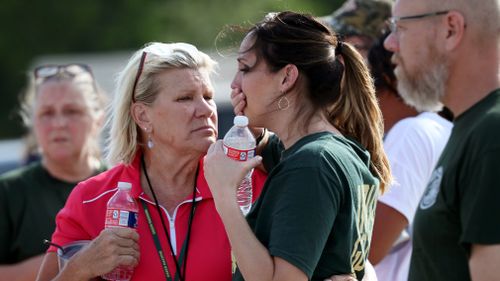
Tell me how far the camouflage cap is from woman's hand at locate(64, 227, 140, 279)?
6.23 ft

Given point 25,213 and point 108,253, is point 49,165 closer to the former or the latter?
point 25,213

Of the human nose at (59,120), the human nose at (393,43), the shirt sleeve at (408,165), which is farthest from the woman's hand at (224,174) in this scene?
the human nose at (59,120)

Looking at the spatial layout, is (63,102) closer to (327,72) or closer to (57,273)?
(57,273)

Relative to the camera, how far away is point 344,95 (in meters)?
3.97

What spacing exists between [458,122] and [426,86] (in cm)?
18

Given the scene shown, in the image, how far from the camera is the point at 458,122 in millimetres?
3725

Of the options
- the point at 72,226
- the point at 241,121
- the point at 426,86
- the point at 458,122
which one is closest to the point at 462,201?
the point at 458,122

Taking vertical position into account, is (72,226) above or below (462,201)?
below

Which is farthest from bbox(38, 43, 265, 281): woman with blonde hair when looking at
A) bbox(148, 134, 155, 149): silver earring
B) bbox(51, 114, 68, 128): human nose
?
bbox(51, 114, 68, 128): human nose

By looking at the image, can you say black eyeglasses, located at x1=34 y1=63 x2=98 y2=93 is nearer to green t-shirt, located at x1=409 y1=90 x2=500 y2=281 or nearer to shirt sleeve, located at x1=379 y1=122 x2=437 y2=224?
shirt sleeve, located at x1=379 y1=122 x2=437 y2=224

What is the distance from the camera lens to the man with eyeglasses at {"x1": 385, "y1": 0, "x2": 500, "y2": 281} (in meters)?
3.37

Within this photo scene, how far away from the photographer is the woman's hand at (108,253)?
13.6 feet

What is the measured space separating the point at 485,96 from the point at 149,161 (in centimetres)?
168

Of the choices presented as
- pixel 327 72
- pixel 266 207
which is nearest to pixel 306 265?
pixel 266 207
